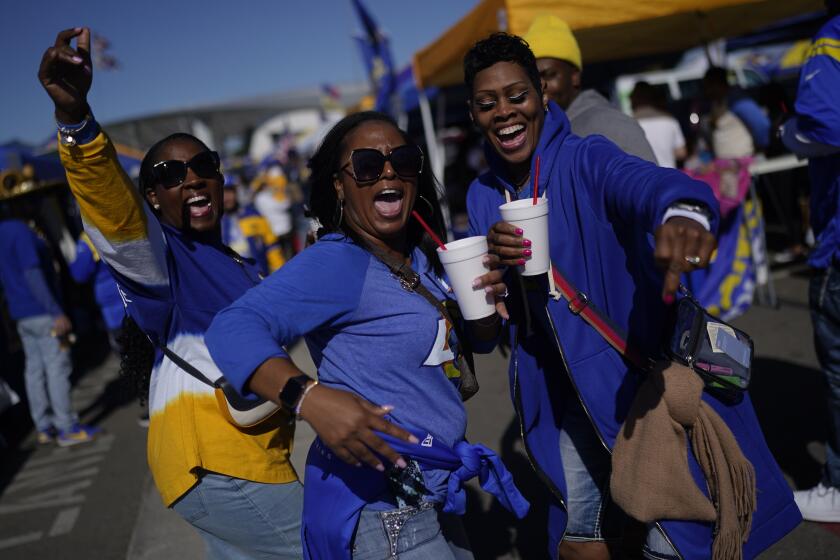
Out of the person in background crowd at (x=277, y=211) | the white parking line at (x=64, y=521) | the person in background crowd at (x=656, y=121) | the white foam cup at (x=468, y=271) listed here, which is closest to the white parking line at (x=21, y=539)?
the white parking line at (x=64, y=521)

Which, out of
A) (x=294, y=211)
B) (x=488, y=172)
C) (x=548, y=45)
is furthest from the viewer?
(x=294, y=211)

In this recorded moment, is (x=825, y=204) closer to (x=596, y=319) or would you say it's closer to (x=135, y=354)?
(x=596, y=319)

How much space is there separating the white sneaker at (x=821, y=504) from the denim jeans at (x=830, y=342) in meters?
0.04

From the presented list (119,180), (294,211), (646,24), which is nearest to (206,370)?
(119,180)

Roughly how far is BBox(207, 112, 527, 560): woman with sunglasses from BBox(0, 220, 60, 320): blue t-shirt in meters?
4.84

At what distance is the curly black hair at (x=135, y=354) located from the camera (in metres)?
2.45

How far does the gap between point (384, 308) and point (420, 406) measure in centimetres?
28

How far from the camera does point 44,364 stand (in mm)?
6160

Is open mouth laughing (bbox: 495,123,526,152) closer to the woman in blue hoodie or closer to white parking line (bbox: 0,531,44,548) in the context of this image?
the woman in blue hoodie

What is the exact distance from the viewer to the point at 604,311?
6.55 ft

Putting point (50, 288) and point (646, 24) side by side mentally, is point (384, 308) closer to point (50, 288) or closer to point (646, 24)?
point (50, 288)

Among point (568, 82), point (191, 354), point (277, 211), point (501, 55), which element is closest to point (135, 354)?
point (191, 354)

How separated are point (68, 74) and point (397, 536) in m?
1.45

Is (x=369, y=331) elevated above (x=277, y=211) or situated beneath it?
elevated above
